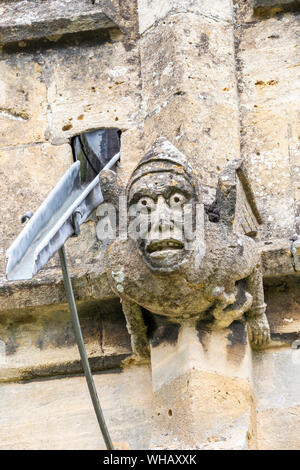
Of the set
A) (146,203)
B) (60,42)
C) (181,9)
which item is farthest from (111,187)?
(60,42)

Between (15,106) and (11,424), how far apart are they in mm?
1725

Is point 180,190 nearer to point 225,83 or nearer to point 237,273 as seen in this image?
point 237,273

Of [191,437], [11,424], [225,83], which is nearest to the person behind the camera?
[191,437]

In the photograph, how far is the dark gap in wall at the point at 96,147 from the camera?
668cm

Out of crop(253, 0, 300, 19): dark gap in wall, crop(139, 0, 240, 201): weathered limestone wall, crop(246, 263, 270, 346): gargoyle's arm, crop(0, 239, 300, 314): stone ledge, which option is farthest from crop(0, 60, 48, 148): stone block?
crop(246, 263, 270, 346): gargoyle's arm

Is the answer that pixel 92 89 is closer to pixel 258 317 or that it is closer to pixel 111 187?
pixel 111 187

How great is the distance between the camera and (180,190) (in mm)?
5691

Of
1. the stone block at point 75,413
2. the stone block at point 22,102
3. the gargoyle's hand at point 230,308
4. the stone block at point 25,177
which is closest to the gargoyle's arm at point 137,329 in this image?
the stone block at point 75,413

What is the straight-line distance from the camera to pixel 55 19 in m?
7.07

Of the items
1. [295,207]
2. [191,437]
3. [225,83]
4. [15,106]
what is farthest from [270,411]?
[15,106]

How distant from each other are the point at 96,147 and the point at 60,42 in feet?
2.34

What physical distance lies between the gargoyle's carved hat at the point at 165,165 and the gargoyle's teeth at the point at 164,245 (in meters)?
0.27

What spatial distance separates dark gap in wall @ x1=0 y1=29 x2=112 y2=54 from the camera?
23.2 feet

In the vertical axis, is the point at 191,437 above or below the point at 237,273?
below
